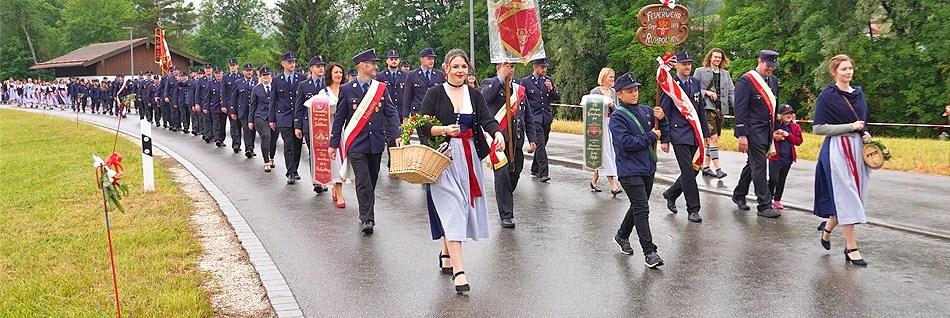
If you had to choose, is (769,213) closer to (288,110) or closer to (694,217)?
(694,217)

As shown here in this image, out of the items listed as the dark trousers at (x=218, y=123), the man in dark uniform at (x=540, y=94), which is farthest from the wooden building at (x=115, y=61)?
the man in dark uniform at (x=540, y=94)

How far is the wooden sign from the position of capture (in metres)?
11.9

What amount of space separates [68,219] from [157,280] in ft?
11.7

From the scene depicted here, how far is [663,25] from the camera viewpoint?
12.0m

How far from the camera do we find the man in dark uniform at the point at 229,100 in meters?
18.9

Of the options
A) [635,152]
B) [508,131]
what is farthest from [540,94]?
[635,152]

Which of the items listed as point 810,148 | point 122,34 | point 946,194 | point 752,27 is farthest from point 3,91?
point 946,194

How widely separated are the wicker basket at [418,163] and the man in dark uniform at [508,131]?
2.30 metres

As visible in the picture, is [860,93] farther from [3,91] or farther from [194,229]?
[3,91]

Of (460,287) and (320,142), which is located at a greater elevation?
(320,142)

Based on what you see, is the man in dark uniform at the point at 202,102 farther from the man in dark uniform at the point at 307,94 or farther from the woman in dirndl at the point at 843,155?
the woman in dirndl at the point at 843,155

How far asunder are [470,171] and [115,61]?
6912 centimetres

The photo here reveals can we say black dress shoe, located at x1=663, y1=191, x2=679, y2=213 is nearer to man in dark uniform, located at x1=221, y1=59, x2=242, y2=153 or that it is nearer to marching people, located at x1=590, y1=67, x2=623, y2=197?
marching people, located at x1=590, y1=67, x2=623, y2=197

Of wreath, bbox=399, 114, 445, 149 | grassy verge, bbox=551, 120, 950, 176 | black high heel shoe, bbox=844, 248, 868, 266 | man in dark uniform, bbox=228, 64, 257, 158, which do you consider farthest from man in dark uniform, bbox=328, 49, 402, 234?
grassy verge, bbox=551, 120, 950, 176
